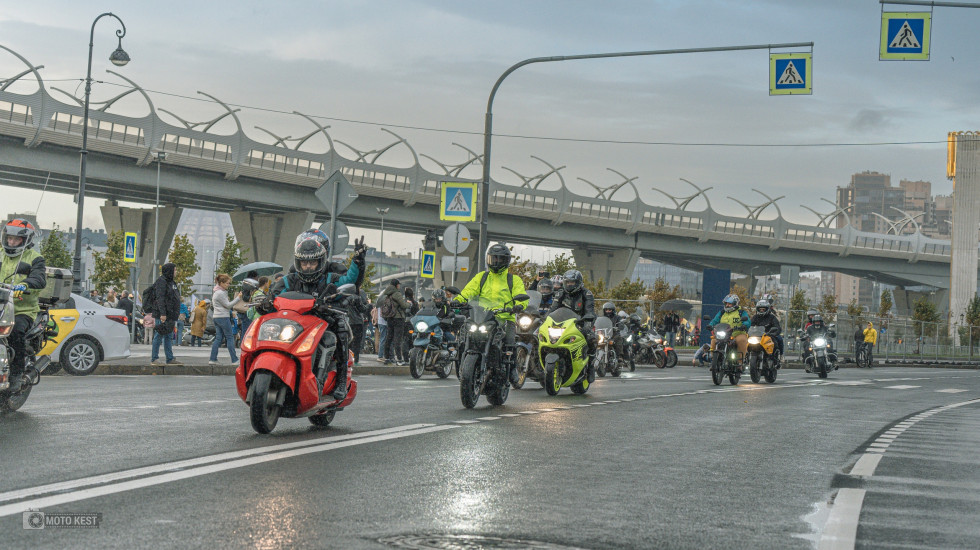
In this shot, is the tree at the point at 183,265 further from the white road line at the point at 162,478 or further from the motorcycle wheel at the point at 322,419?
the white road line at the point at 162,478

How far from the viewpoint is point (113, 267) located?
221 feet

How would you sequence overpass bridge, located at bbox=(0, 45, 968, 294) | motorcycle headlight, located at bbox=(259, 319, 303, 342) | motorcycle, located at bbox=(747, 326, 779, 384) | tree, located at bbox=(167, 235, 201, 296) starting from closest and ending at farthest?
motorcycle headlight, located at bbox=(259, 319, 303, 342)
motorcycle, located at bbox=(747, 326, 779, 384)
overpass bridge, located at bbox=(0, 45, 968, 294)
tree, located at bbox=(167, 235, 201, 296)

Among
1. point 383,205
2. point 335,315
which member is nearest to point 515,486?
point 335,315

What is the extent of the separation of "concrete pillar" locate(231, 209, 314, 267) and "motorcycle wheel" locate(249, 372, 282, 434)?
2289 inches

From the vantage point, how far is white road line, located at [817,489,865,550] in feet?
17.1

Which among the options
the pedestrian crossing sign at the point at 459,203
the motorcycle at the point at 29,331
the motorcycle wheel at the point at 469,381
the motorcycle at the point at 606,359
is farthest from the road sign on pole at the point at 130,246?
the motorcycle wheel at the point at 469,381

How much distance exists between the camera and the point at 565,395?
1548 cm

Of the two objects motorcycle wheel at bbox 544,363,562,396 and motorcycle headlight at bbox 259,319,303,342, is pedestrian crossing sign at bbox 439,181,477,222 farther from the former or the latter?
motorcycle headlight at bbox 259,319,303,342

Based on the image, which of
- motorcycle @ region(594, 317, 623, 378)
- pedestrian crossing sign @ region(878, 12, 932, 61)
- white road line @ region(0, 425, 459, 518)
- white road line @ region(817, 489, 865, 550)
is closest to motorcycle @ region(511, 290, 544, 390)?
motorcycle @ region(594, 317, 623, 378)

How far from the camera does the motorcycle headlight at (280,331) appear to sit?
859 centimetres

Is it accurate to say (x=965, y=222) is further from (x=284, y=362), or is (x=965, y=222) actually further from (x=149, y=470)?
(x=149, y=470)

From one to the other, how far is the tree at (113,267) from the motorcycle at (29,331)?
56.3 m

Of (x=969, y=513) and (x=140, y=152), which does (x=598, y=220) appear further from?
(x=969, y=513)

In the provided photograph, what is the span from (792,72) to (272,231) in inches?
1994
